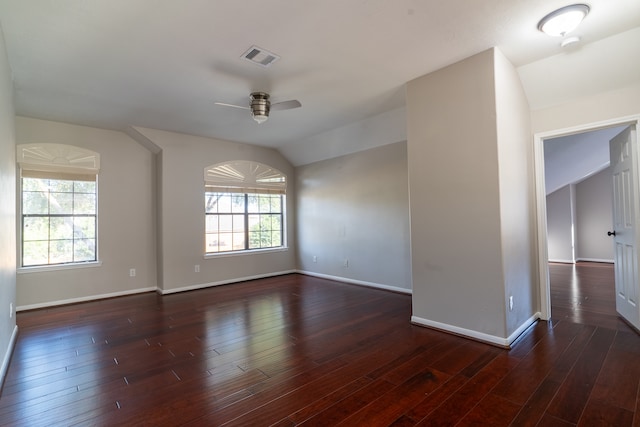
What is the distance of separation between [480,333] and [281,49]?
3137 millimetres

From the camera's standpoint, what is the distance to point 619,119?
2.97m

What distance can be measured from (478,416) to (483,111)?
2.43 meters

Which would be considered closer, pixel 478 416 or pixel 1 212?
pixel 478 416

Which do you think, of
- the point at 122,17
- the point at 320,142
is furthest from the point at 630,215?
the point at 122,17

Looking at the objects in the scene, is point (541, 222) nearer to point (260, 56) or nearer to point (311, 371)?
point (311, 371)

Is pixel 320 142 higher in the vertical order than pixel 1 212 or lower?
higher

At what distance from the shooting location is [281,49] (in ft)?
8.92

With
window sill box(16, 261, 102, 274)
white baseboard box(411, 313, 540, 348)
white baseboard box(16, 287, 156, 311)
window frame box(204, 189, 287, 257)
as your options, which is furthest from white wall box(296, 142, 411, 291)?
window sill box(16, 261, 102, 274)

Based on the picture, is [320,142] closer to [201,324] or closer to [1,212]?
[201,324]

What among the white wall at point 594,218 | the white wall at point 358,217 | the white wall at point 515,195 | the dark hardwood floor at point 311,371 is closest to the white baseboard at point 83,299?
the dark hardwood floor at point 311,371

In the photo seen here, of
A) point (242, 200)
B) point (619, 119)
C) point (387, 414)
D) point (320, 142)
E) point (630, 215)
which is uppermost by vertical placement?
point (320, 142)

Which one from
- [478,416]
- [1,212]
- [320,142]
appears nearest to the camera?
[478,416]

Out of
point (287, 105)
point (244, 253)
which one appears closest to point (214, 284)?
point (244, 253)

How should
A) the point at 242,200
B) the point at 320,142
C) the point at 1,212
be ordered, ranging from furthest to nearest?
the point at 242,200
the point at 320,142
the point at 1,212
